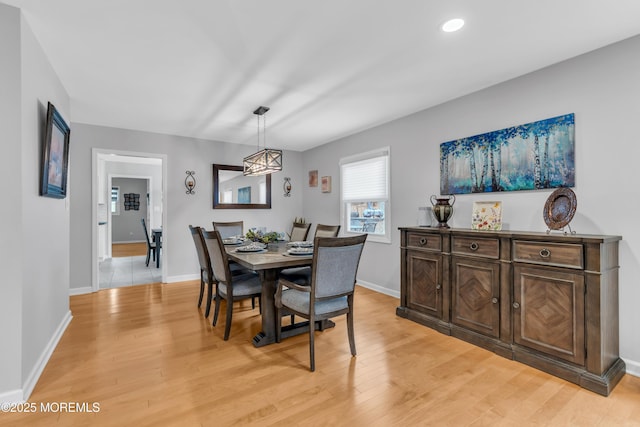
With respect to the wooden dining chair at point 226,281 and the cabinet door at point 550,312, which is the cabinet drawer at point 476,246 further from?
the wooden dining chair at point 226,281

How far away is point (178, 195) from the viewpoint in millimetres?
5074

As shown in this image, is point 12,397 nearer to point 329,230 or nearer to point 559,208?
point 329,230

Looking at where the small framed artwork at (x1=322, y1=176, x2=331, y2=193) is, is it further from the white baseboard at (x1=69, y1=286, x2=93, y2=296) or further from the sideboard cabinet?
the white baseboard at (x1=69, y1=286, x2=93, y2=296)

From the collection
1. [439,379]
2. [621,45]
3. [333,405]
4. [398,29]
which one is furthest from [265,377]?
[621,45]

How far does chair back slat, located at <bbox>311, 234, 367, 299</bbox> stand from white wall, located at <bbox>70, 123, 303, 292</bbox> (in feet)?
11.7

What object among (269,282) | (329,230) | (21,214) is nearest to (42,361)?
(21,214)

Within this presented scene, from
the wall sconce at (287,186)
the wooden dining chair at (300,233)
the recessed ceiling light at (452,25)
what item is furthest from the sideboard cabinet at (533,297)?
the wall sconce at (287,186)

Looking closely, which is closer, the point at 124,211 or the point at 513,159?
the point at 513,159

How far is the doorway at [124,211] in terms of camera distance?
4750 mm

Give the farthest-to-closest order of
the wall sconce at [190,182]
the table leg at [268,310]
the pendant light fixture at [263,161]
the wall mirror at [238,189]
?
the wall mirror at [238,189] < the wall sconce at [190,182] < the pendant light fixture at [263,161] < the table leg at [268,310]

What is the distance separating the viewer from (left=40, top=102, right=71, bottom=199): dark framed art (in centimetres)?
227

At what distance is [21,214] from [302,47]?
2.17 meters

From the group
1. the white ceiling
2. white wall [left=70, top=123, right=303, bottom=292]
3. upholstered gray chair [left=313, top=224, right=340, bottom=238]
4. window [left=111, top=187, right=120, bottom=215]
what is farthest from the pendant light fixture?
window [left=111, top=187, right=120, bottom=215]

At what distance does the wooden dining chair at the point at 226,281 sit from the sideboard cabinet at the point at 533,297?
176cm
